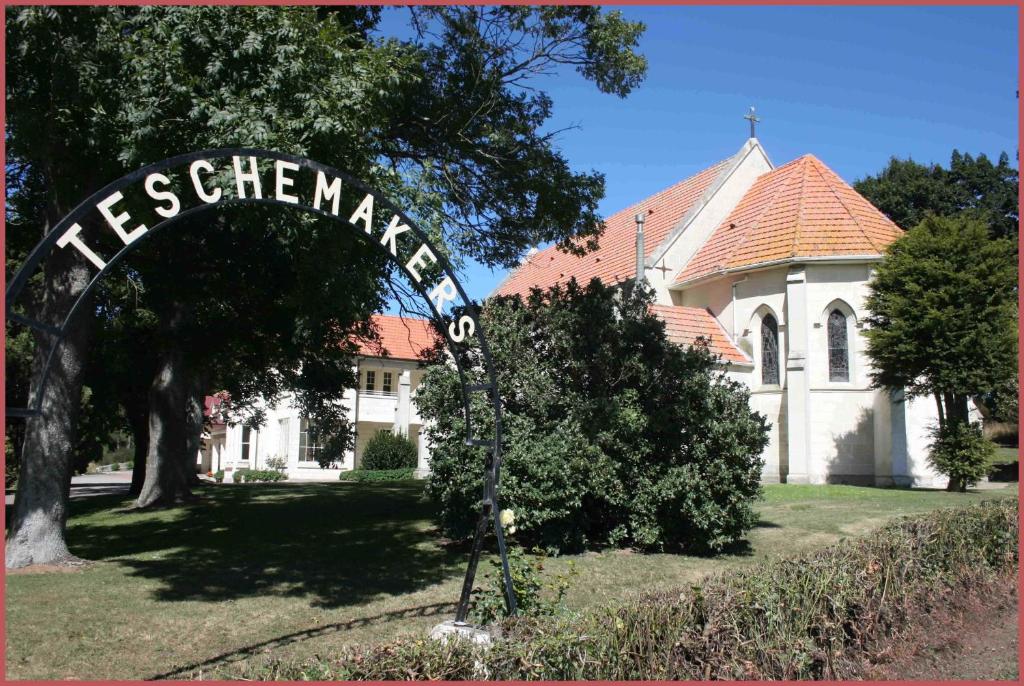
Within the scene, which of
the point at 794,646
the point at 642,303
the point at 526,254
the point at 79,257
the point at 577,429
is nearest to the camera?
the point at 794,646

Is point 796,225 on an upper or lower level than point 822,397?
upper

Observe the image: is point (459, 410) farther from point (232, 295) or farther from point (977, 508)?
point (977, 508)

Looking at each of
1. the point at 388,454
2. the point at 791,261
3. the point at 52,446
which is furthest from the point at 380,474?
the point at 52,446

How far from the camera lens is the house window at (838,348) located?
1044 inches

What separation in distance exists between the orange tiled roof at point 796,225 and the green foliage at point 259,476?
24953 millimetres

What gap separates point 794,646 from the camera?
246 inches

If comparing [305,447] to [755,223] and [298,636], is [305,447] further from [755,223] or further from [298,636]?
[298,636]

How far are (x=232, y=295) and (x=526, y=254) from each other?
20.6 ft

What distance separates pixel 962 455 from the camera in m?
22.0

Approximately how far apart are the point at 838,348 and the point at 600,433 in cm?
1670

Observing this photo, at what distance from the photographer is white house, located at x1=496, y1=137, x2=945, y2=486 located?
2586 centimetres

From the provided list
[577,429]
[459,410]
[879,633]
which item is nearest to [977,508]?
[879,633]

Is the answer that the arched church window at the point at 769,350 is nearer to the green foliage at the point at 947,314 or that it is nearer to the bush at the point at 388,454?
the green foliage at the point at 947,314

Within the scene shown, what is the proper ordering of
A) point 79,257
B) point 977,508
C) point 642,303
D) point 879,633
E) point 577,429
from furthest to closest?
point 642,303
point 577,429
point 79,257
point 977,508
point 879,633
